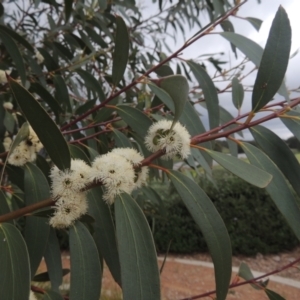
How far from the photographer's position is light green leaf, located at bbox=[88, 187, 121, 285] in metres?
0.74

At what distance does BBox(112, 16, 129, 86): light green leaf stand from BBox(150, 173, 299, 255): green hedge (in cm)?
369

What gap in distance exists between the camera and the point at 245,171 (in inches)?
25.3

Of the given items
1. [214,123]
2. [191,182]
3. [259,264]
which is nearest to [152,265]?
[191,182]

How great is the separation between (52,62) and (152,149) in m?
1.22

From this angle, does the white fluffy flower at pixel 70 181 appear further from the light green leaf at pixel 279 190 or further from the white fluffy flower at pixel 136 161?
the light green leaf at pixel 279 190

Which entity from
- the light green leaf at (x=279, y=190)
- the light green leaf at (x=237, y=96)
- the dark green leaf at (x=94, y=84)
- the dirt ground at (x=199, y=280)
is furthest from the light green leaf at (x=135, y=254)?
the dirt ground at (x=199, y=280)

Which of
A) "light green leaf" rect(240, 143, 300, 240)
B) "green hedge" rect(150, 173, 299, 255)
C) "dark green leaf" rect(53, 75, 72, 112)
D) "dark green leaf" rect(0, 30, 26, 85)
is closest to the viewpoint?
"light green leaf" rect(240, 143, 300, 240)

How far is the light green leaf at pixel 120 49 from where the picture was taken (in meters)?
0.88

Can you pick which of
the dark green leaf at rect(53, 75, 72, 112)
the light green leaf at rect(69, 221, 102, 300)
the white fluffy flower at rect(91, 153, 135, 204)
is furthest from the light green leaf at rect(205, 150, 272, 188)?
the dark green leaf at rect(53, 75, 72, 112)

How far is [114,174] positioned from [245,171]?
22 centimetres

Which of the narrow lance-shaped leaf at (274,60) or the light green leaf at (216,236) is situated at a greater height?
the narrow lance-shaped leaf at (274,60)

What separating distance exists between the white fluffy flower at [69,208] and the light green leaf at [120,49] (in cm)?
43

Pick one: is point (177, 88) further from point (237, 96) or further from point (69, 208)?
point (237, 96)

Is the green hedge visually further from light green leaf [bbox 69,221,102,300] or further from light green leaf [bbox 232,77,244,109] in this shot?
light green leaf [bbox 69,221,102,300]
